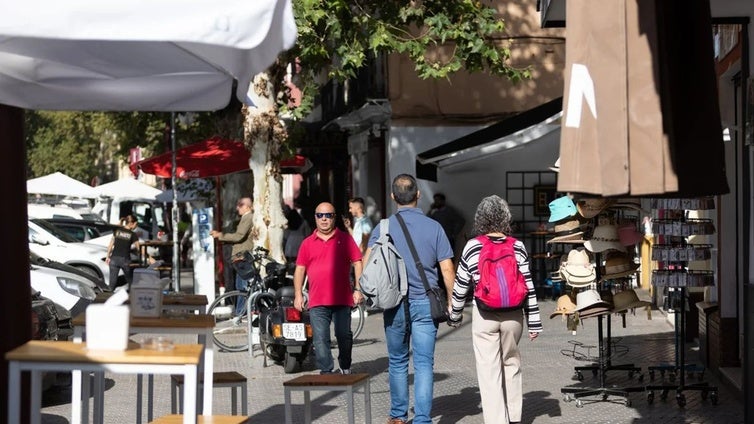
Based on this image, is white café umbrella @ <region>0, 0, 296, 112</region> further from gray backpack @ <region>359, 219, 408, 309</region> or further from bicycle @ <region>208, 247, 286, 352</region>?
bicycle @ <region>208, 247, 286, 352</region>

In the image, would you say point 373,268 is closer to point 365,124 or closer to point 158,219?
point 365,124

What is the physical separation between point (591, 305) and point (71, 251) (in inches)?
671

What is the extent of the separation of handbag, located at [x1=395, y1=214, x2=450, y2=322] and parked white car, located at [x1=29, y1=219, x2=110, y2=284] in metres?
17.4

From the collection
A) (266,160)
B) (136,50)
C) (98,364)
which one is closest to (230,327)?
(266,160)

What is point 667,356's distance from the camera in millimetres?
15070

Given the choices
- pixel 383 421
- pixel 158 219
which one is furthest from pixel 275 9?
pixel 158 219

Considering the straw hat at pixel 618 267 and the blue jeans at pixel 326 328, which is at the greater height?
the straw hat at pixel 618 267

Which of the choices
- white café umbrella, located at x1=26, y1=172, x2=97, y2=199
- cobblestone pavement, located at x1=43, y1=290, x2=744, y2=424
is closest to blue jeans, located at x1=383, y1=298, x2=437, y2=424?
cobblestone pavement, located at x1=43, y1=290, x2=744, y2=424

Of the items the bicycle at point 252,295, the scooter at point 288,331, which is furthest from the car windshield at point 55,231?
the scooter at point 288,331

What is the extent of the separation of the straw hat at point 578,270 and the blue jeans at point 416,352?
2.55 meters

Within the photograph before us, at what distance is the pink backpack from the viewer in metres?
9.59

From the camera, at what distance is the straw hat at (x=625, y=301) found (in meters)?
12.0

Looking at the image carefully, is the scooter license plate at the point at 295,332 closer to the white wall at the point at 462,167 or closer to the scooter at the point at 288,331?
the scooter at the point at 288,331

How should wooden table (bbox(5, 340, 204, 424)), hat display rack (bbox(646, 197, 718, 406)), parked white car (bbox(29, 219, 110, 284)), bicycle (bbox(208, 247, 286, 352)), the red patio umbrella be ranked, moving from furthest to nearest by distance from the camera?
parked white car (bbox(29, 219, 110, 284))
the red patio umbrella
bicycle (bbox(208, 247, 286, 352))
hat display rack (bbox(646, 197, 718, 406))
wooden table (bbox(5, 340, 204, 424))
